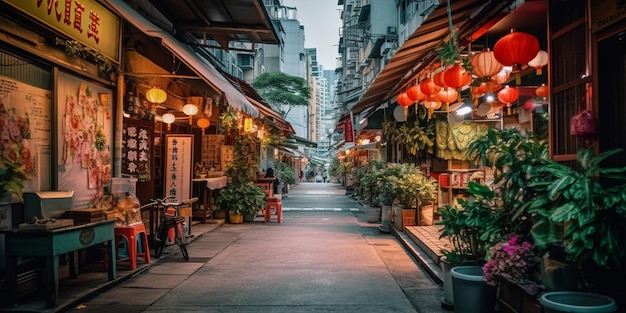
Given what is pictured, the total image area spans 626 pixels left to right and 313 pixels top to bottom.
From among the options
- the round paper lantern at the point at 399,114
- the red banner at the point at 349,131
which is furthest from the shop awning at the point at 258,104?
the round paper lantern at the point at 399,114

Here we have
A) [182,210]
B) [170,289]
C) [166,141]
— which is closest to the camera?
[170,289]

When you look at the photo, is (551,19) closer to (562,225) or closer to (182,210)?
(562,225)

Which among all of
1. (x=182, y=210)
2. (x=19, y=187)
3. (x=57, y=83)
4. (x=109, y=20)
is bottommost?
(x=182, y=210)

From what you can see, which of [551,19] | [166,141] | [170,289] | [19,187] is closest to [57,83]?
[19,187]

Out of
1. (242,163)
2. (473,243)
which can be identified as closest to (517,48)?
(473,243)

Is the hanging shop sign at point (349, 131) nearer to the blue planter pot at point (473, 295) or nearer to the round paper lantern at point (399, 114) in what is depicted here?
the round paper lantern at point (399, 114)

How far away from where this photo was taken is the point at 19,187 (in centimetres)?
580

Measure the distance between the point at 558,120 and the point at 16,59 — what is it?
7182 millimetres

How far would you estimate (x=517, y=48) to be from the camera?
6.28 metres

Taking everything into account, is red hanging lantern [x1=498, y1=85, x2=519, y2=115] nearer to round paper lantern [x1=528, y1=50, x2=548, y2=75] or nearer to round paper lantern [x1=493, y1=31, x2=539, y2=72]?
round paper lantern [x1=528, y1=50, x2=548, y2=75]

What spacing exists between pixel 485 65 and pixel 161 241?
708 cm

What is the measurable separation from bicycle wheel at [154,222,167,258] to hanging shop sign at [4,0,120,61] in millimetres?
3569

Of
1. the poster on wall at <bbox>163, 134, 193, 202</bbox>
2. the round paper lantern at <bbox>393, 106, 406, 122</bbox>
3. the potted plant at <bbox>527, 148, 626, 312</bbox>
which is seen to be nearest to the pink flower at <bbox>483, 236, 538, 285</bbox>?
the potted plant at <bbox>527, 148, 626, 312</bbox>

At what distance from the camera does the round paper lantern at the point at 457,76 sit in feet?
25.8
